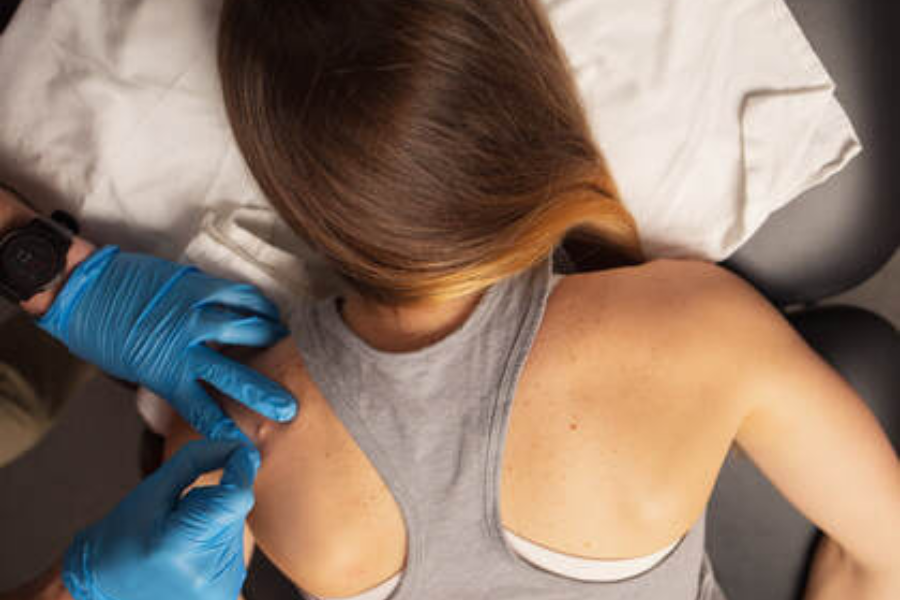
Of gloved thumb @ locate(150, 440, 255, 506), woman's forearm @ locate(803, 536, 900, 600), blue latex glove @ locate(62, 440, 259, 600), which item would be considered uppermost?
gloved thumb @ locate(150, 440, 255, 506)

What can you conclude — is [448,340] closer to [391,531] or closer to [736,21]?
[391,531]

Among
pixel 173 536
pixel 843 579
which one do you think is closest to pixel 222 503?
pixel 173 536

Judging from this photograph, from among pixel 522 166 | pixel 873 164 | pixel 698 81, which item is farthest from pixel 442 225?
pixel 873 164

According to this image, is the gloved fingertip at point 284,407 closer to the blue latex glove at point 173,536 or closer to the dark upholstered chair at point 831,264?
the blue latex glove at point 173,536

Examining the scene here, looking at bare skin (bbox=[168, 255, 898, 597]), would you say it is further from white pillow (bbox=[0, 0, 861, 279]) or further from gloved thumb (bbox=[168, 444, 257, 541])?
white pillow (bbox=[0, 0, 861, 279])

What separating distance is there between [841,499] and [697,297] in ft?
0.88

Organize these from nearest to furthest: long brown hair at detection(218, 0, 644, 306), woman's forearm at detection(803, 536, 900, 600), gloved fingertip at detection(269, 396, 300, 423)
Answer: long brown hair at detection(218, 0, 644, 306) → gloved fingertip at detection(269, 396, 300, 423) → woman's forearm at detection(803, 536, 900, 600)

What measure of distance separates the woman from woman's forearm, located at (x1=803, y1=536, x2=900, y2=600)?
0.20m

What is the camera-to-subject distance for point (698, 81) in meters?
0.87

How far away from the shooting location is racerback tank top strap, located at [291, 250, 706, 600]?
2.05ft

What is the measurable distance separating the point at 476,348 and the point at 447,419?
7 centimetres

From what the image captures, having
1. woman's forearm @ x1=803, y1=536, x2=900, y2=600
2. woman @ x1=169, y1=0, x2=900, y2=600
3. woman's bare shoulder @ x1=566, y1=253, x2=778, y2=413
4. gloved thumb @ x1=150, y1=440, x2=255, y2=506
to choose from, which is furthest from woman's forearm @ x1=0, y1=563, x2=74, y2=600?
woman's forearm @ x1=803, y1=536, x2=900, y2=600

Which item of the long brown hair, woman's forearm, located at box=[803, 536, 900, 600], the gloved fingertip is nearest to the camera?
the long brown hair

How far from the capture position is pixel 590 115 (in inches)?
34.8
